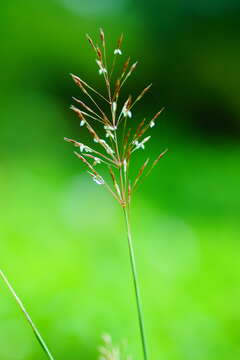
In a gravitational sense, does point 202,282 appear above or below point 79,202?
below

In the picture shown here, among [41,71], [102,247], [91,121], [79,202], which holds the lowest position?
[102,247]

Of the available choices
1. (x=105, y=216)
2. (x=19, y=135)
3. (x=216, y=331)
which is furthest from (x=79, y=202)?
(x=19, y=135)

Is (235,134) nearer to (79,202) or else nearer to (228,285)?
(79,202)

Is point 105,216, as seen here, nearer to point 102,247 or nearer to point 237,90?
point 102,247

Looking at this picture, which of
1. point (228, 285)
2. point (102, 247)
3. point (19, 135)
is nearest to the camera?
point (228, 285)

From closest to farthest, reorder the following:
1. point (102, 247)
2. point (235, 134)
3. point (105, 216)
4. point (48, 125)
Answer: point (102, 247) → point (105, 216) → point (48, 125) → point (235, 134)

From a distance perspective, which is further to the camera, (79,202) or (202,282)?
(79,202)
